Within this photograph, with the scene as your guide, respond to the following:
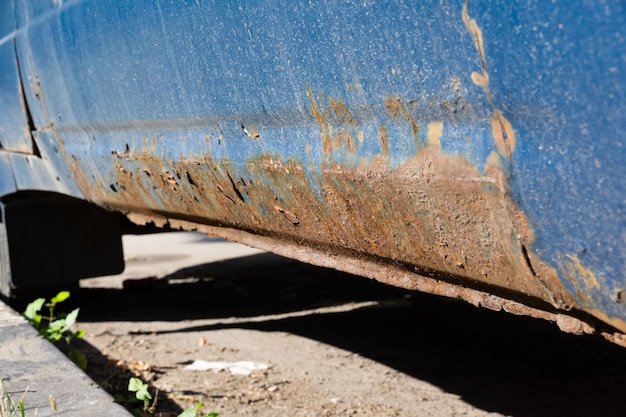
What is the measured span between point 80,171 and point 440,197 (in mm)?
1933

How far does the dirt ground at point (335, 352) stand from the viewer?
272 cm

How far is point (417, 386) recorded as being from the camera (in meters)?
2.88

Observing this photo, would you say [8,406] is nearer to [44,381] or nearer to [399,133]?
[44,381]

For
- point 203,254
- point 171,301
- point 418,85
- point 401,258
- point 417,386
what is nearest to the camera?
point 418,85

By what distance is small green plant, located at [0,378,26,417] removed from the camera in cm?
196

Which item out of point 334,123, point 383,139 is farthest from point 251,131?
point 383,139

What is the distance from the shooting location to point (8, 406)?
1997mm

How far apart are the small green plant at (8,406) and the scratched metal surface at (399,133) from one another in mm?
684

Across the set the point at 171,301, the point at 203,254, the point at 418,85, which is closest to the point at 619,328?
the point at 418,85

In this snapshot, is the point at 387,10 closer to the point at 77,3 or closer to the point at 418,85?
→ the point at 418,85

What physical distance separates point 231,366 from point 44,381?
1.10m

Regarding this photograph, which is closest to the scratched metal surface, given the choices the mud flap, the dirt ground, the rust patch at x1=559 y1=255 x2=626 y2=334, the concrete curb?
the rust patch at x1=559 y1=255 x2=626 y2=334

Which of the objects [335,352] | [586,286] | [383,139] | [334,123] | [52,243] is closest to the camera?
[586,286]

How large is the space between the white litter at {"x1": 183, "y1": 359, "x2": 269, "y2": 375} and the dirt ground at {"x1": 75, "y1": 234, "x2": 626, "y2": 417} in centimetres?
4
